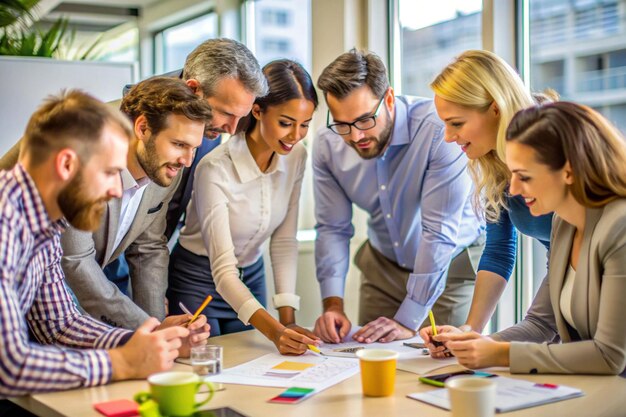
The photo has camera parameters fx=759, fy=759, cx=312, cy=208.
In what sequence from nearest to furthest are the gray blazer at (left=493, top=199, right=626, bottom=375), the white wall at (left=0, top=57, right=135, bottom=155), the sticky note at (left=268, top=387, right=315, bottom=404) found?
the sticky note at (left=268, top=387, right=315, bottom=404) → the gray blazer at (left=493, top=199, right=626, bottom=375) → the white wall at (left=0, top=57, right=135, bottom=155)

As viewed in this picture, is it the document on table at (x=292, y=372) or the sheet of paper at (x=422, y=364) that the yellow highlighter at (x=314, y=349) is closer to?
the document on table at (x=292, y=372)

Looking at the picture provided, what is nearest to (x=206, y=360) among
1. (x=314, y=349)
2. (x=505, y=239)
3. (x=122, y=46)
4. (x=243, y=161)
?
(x=314, y=349)

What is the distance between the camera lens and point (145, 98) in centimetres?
219

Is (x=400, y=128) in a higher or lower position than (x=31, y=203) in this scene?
higher

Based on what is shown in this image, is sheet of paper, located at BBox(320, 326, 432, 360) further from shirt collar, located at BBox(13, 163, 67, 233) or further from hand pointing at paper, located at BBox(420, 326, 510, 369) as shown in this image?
shirt collar, located at BBox(13, 163, 67, 233)

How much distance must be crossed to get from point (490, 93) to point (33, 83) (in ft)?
8.09

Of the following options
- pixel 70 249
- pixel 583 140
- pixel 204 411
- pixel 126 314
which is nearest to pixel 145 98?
pixel 70 249

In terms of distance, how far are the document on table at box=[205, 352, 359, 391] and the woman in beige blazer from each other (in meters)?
0.29

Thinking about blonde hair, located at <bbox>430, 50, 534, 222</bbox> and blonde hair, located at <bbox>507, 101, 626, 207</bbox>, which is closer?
blonde hair, located at <bbox>507, 101, 626, 207</bbox>

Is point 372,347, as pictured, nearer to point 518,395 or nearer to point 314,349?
point 314,349

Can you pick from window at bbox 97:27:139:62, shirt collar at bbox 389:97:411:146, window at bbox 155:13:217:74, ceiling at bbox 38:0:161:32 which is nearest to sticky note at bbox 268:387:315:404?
shirt collar at bbox 389:97:411:146

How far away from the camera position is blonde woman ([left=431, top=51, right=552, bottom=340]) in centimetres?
222

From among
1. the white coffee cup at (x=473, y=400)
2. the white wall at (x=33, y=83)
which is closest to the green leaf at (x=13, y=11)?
the white wall at (x=33, y=83)

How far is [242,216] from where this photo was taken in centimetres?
257
